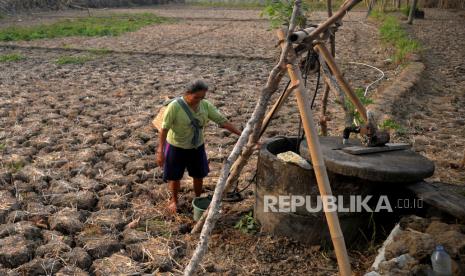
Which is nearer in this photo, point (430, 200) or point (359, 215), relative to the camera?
point (430, 200)

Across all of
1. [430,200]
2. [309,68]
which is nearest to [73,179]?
[309,68]

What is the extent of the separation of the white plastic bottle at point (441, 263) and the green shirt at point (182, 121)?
7.04 ft

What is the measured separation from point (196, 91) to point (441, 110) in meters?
5.14

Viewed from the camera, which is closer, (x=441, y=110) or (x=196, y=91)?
(x=196, y=91)

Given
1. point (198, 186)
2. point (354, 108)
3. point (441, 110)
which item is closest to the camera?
point (198, 186)

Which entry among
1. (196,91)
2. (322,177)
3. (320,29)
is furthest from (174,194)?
(320,29)

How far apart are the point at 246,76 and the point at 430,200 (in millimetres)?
7023

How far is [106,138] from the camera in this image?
6.13 metres

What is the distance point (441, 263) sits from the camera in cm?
264

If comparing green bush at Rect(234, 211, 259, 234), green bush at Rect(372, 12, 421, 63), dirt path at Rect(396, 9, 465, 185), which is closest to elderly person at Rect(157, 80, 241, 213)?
green bush at Rect(234, 211, 259, 234)

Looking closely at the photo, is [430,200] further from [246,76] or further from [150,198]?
[246,76]

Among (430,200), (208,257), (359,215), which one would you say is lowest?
(208,257)

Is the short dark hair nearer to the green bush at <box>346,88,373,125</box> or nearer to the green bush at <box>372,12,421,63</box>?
the green bush at <box>346,88,373,125</box>

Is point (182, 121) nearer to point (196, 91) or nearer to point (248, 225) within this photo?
point (196, 91)
